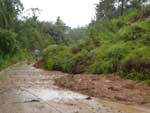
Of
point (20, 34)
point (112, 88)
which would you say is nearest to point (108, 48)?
point (112, 88)

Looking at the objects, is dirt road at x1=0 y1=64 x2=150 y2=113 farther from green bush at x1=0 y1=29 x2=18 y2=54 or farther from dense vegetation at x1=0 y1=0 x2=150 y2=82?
green bush at x1=0 y1=29 x2=18 y2=54

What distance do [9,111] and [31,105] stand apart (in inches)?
39.3

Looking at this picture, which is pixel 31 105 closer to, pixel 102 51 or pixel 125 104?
pixel 125 104

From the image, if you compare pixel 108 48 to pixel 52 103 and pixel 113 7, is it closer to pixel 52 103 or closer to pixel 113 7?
pixel 52 103

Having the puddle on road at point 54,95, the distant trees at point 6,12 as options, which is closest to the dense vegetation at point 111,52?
the puddle on road at point 54,95

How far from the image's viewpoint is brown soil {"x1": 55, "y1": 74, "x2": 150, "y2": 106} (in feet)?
35.3

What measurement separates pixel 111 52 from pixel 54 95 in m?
7.06

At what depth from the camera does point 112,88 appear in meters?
12.4

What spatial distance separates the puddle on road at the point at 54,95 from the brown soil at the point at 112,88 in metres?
0.66

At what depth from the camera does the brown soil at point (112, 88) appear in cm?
1077

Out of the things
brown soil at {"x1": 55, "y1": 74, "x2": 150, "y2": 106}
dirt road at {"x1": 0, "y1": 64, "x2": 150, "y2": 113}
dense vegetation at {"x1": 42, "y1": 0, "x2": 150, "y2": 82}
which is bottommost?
dirt road at {"x1": 0, "y1": 64, "x2": 150, "y2": 113}

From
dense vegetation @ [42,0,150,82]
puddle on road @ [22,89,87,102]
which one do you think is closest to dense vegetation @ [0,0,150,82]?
dense vegetation @ [42,0,150,82]

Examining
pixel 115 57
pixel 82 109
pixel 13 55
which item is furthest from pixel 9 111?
pixel 13 55

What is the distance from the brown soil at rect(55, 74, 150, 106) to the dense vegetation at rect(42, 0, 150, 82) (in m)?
0.99
